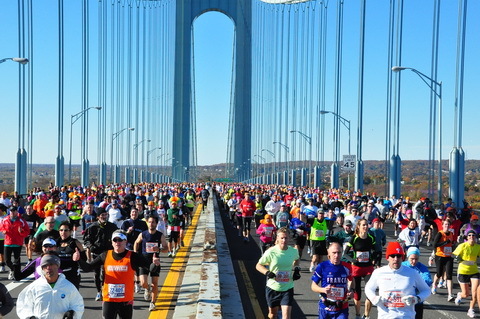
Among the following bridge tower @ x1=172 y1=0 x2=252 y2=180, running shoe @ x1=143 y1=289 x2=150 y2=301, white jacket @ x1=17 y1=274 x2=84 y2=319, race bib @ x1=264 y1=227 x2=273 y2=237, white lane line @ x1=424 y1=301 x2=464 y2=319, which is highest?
bridge tower @ x1=172 y1=0 x2=252 y2=180

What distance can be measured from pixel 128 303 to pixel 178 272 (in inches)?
228

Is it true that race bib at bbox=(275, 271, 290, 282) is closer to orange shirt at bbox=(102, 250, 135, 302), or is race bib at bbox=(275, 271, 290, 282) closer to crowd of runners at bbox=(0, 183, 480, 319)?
crowd of runners at bbox=(0, 183, 480, 319)

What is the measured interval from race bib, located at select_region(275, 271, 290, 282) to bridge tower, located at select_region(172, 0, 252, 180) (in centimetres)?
11347

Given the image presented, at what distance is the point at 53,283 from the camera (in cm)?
581

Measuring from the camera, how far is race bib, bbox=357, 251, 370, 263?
1009cm

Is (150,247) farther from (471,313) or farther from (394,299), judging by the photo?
(394,299)

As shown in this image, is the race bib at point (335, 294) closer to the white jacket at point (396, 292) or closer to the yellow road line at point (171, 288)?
the white jacket at point (396, 292)

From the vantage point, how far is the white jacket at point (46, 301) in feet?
18.6

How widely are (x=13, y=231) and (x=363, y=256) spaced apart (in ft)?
22.1

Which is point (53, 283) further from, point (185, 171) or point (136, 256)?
point (185, 171)

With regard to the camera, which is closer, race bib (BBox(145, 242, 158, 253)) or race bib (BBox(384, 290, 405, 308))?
race bib (BBox(384, 290, 405, 308))

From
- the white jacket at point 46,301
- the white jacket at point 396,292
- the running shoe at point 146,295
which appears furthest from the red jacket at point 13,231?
the white jacket at point 396,292

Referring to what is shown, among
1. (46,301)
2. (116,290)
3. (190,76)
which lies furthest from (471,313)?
(190,76)

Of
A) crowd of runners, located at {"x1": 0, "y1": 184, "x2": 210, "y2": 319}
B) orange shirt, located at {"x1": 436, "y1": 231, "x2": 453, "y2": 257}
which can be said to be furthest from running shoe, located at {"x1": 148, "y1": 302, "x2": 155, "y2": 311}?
orange shirt, located at {"x1": 436, "y1": 231, "x2": 453, "y2": 257}
